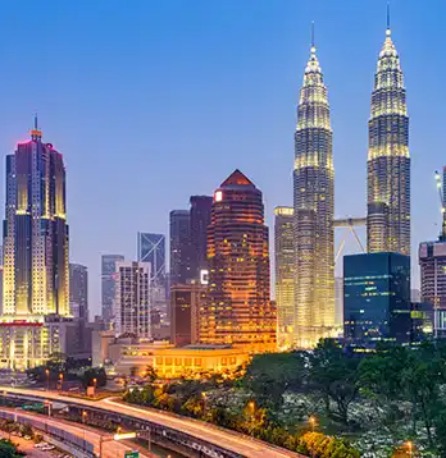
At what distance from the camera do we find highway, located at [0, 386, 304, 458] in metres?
49.4

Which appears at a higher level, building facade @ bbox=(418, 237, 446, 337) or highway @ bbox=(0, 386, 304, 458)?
building facade @ bbox=(418, 237, 446, 337)

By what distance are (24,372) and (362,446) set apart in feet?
312

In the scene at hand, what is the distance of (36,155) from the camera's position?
151125 mm

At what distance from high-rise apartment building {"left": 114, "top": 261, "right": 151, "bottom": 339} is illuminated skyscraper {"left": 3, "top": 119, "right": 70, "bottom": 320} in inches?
522

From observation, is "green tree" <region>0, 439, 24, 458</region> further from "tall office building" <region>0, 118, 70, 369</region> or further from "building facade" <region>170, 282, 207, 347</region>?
"building facade" <region>170, 282, 207, 347</region>

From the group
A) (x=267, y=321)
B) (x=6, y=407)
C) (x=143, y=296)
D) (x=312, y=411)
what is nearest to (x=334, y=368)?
(x=312, y=411)

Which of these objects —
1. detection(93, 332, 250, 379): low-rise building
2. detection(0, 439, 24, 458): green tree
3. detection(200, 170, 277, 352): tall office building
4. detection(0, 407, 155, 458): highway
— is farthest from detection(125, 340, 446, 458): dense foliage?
detection(200, 170, 277, 352): tall office building

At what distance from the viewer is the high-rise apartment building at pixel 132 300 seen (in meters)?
158

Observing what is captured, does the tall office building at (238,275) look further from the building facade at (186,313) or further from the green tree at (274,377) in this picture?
the green tree at (274,377)

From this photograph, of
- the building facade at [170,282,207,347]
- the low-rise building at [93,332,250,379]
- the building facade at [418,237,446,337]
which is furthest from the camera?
the building facade at [418,237,446,337]

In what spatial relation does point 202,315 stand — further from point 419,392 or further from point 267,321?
point 419,392

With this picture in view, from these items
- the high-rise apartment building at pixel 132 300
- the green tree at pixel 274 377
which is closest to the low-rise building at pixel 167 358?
the green tree at pixel 274 377

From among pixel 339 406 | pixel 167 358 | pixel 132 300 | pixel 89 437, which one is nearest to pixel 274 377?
pixel 339 406

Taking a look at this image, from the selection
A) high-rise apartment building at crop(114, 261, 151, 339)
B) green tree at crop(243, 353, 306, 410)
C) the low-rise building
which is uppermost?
high-rise apartment building at crop(114, 261, 151, 339)
